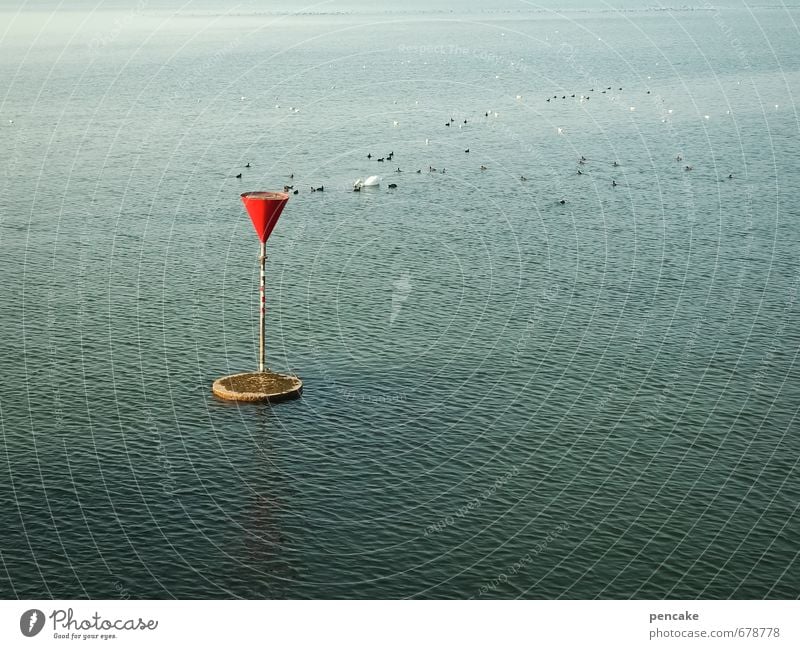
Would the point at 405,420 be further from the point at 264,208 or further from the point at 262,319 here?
the point at 264,208

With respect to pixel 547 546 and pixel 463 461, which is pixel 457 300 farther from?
pixel 547 546

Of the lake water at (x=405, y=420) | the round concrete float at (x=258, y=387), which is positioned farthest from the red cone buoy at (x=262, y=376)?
the lake water at (x=405, y=420)

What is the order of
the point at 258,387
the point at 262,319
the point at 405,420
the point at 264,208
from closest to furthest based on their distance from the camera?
the point at 405,420 → the point at 264,208 → the point at 262,319 → the point at 258,387

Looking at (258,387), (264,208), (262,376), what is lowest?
(258,387)

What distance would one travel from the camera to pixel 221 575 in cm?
8281

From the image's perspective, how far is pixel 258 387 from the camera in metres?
117

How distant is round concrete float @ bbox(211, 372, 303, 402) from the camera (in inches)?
4515

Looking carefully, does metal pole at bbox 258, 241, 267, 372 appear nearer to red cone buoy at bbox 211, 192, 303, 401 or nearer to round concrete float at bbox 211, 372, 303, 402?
red cone buoy at bbox 211, 192, 303, 401

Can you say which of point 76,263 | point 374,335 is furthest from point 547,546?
point 76,263

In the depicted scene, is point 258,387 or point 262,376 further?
point 262,376

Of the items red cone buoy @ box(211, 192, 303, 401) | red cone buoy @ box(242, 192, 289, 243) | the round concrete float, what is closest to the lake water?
the round concrete float

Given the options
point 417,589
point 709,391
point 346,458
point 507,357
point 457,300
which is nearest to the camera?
point 417,589

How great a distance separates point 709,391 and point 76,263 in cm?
9614

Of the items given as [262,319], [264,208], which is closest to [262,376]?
[262,319]
